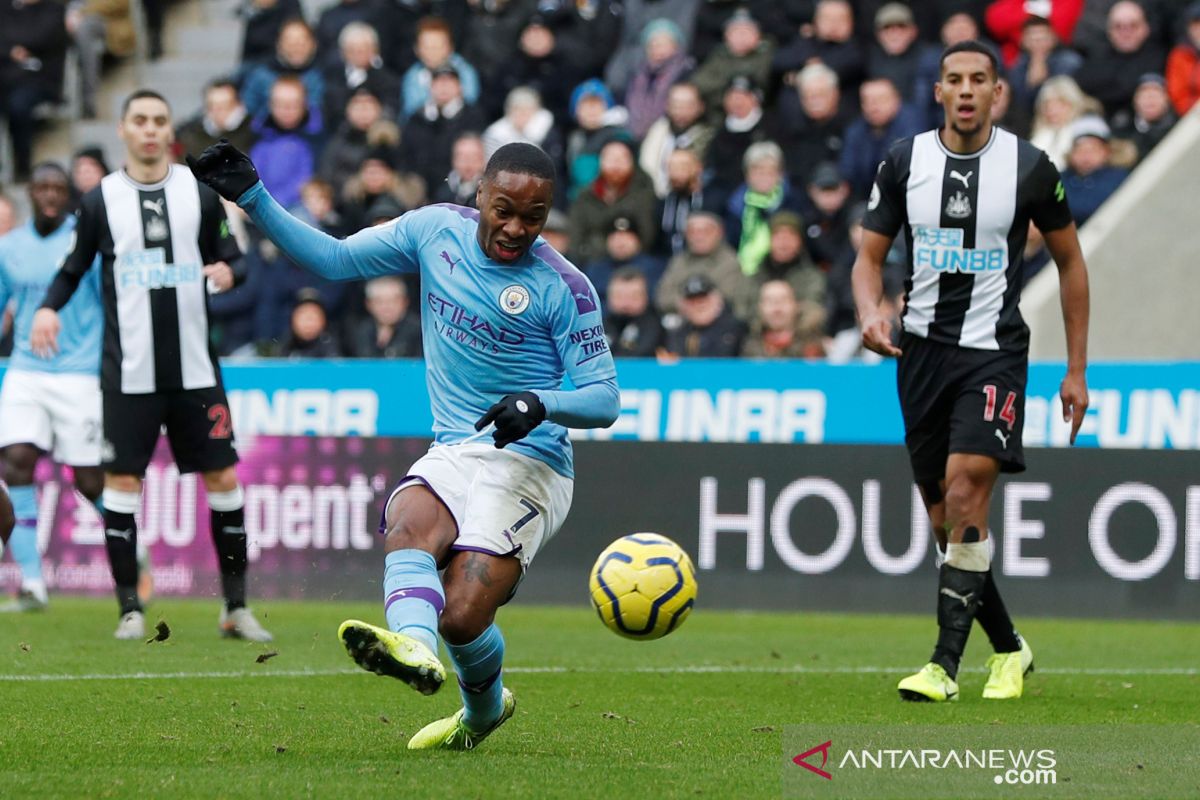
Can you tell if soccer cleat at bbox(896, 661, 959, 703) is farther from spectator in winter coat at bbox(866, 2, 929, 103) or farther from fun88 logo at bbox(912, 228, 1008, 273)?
spectator in winter coat at bbox(866, 2, 929, 103)

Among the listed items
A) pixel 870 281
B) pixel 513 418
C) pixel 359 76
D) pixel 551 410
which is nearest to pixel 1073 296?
pixel 870 281

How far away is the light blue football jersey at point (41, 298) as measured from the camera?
1212 centimetres

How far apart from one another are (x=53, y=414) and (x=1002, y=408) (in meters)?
6.49

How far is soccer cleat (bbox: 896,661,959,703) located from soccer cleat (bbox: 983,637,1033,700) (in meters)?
0.29

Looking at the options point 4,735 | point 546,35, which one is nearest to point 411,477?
point 4,735

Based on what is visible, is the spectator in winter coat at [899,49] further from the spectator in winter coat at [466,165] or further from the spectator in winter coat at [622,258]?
the spectator in winter coat at [466,165]

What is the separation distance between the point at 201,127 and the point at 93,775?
13771mm

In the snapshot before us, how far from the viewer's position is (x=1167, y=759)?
19.8 ft

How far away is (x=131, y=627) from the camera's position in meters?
10.3

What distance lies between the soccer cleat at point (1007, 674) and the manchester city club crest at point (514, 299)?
294cm

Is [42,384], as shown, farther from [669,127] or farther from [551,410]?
[551,410]

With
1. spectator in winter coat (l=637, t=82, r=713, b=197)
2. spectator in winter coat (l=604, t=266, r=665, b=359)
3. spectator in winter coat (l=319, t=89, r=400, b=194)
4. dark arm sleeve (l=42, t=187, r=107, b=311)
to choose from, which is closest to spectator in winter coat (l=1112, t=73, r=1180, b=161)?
spectator in winter coat (l=637, t=82, r=713, b=197)

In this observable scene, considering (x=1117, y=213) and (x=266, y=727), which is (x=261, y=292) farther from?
(x=266, y=727)

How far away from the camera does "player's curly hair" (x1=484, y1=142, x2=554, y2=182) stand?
5.95 m
